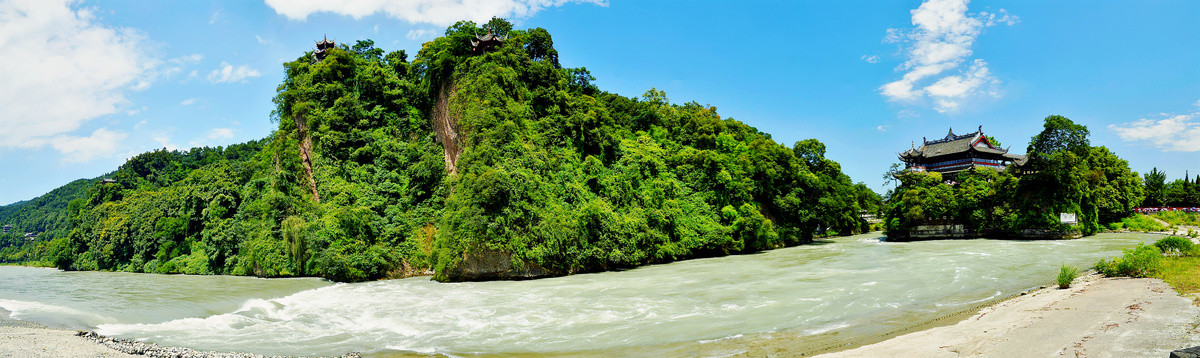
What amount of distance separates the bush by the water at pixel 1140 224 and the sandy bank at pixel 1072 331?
120 feet

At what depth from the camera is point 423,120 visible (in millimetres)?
33250

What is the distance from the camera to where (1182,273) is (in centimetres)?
1367

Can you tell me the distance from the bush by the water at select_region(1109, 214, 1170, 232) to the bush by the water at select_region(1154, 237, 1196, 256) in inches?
1106

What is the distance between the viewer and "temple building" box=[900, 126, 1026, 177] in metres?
46.2

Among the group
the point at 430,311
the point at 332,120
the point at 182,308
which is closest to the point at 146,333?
the point at 182,308

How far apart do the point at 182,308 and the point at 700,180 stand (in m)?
26.8

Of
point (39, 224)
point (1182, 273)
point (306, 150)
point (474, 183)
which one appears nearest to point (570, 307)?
point (474, 183)

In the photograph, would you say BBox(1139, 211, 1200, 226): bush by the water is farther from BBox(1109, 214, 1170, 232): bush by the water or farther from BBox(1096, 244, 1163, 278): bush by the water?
BBox(1096, 244, 1163, 278): bush by the water

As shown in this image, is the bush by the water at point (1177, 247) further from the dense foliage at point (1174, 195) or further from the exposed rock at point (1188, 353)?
the dense foliage at point (1174, 195)

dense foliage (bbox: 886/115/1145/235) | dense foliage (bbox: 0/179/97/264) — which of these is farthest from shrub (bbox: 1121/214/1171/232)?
dense foliage (bbox: 0/179/97/264)

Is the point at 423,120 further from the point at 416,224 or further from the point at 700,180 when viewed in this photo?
the point at 700,180

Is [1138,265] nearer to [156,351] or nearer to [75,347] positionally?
[156,351]

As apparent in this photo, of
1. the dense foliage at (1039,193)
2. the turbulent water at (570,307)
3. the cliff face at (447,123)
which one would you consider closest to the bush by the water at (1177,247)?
the turbulent water at (570,307)

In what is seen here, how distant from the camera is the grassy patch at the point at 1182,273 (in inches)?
465
